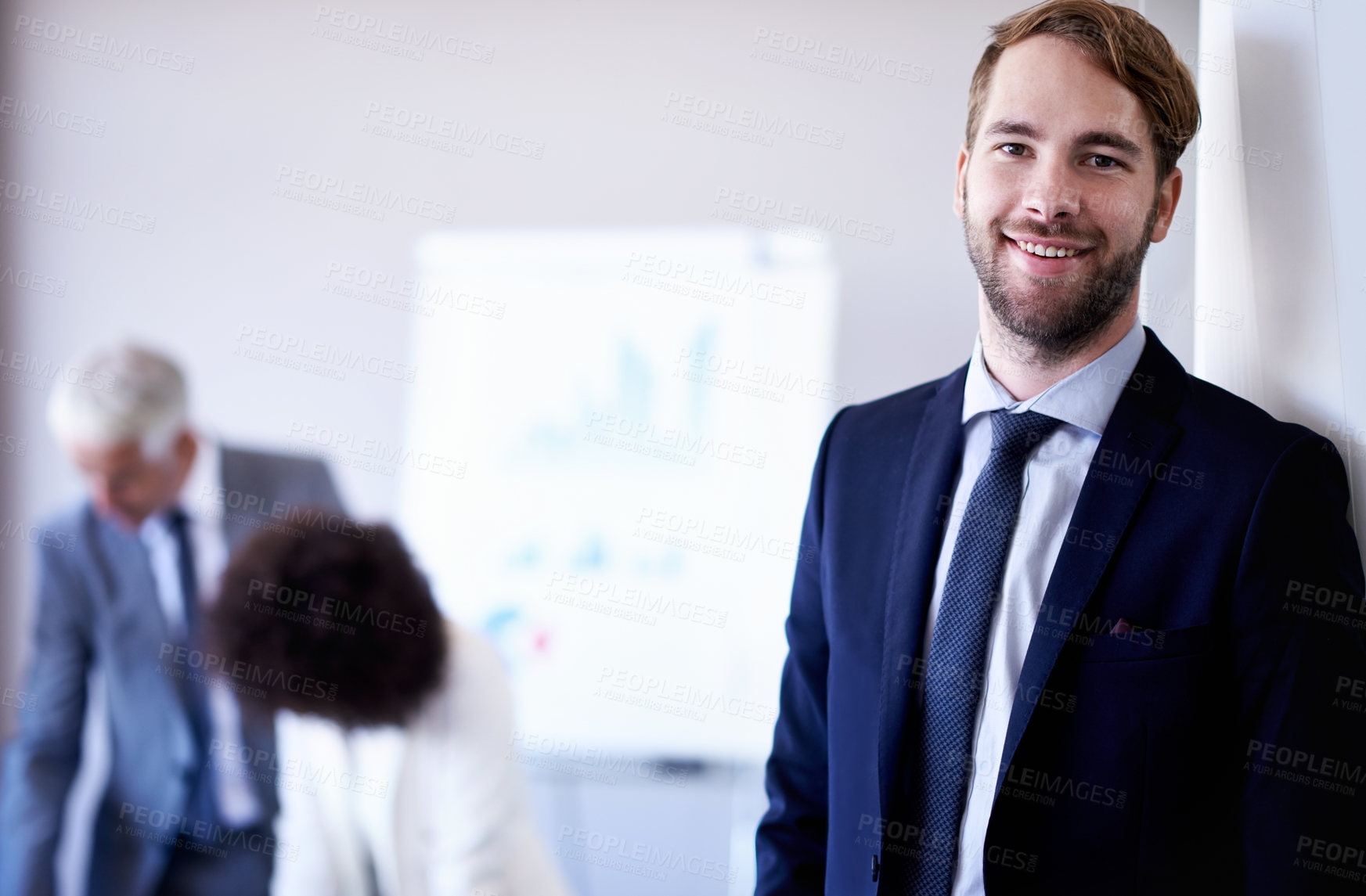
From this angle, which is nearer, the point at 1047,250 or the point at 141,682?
the point at 1047,250

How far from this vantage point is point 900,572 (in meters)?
1.13

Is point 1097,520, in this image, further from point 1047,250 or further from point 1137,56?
point 1137,56

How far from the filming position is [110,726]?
2.60 meters

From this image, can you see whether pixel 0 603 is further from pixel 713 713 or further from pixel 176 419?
pixel 713 713

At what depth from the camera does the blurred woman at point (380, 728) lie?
5.89ft

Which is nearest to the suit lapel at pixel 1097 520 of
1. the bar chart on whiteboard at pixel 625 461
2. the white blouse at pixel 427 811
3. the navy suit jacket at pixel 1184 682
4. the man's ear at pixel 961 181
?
the navy suit jacket at pixel 1184 682

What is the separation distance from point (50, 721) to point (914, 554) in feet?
7.81

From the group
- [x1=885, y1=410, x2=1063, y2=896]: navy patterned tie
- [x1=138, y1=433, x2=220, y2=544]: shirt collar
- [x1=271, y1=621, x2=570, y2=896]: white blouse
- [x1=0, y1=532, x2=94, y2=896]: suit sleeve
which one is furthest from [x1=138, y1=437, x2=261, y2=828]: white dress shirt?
[x1=885, y1=410, x2=1063, y2=896]: navy patterned tie

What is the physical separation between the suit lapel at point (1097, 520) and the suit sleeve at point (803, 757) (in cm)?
30

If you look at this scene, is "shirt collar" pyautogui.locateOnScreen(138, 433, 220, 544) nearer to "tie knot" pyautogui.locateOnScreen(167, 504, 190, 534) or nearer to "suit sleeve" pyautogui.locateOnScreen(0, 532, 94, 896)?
"tie knot" pyautogui.locateOnScreen(167, 504, 190, 534)

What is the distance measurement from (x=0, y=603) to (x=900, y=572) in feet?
10.6

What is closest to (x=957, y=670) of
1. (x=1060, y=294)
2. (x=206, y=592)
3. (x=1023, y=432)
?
(x=1023, y=432)

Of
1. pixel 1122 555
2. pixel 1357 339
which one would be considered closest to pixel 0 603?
pixel 1122 555

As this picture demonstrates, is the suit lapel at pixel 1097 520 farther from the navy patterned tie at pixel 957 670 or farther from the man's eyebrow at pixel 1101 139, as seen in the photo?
the man's eyebrow at pixel 1101 139
